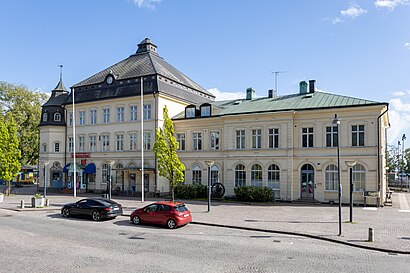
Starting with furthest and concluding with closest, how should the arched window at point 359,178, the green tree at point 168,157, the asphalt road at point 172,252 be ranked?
the arched window at point 359,178
the green tree at point 168,157
the asphalt road at point 172,252

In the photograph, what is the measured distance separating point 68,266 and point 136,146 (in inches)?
1113

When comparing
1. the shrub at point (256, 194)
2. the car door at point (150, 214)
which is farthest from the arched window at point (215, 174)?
the car door at point (150, 214)

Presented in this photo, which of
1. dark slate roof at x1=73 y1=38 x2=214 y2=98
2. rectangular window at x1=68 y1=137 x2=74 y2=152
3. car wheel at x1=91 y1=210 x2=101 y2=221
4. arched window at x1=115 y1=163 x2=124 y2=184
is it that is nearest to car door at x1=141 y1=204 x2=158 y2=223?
car wheel at x1=91 y1=210 x2=101 y2=221

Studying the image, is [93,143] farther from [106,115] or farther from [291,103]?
[291,103]

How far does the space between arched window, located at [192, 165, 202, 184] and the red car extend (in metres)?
16.5

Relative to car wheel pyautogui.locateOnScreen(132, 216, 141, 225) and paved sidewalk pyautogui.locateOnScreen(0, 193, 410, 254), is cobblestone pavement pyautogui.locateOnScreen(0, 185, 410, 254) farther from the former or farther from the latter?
car wheel pyautogui.locateOnScreen(132, 216, 141, 225)

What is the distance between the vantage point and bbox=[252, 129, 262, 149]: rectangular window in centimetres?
3378

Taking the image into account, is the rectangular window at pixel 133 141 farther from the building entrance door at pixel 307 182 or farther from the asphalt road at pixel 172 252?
the asphalt road at pixel 172 252

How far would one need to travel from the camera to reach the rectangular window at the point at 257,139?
111 ft

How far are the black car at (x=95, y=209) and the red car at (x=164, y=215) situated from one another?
226 cm

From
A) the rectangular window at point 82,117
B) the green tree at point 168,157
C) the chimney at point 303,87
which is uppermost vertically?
the chimney at point 303,87

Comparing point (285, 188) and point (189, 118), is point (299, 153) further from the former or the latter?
point (189, 118)

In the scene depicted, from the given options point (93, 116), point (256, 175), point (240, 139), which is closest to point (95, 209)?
point (256, 175)

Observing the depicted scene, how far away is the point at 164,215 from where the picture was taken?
64.3 ft
